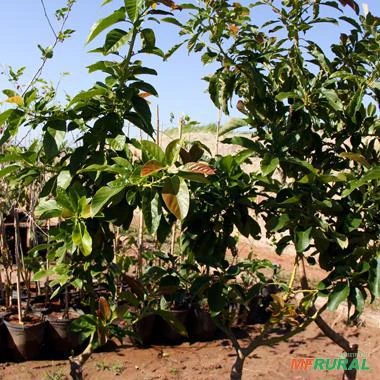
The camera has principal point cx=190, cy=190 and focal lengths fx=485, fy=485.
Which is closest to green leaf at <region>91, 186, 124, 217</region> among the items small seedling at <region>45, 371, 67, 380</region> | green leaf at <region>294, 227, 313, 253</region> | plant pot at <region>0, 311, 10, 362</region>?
green leaf at <region>294, 227, 313, 253</region>

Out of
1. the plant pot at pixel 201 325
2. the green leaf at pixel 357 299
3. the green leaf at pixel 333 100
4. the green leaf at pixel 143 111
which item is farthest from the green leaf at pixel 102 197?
the plant pot at pixel 201 325

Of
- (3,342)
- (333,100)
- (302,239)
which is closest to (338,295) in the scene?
(302,239)

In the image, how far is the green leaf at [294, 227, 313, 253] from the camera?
168 cm

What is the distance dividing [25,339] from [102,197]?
2458 millimetres

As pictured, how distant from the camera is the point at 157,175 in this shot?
4.41ft

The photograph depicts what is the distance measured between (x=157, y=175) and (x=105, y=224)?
39cm

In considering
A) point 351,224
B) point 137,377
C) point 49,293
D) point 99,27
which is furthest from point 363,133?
point 49,293

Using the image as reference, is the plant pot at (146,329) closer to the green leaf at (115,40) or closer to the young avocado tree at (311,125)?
the young avocado tree at (311,125)

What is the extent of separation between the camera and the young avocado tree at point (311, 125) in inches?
68.4

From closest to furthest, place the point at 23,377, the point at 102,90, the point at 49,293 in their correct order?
the point at 102,90, the point at 23,377, the point at 49,293

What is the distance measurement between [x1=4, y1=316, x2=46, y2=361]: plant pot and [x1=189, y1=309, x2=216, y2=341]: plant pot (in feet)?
3.98

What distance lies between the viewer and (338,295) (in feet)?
5.73

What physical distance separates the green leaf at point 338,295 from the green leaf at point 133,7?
1161mm

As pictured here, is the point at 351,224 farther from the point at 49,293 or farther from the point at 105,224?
the point at 49,293
